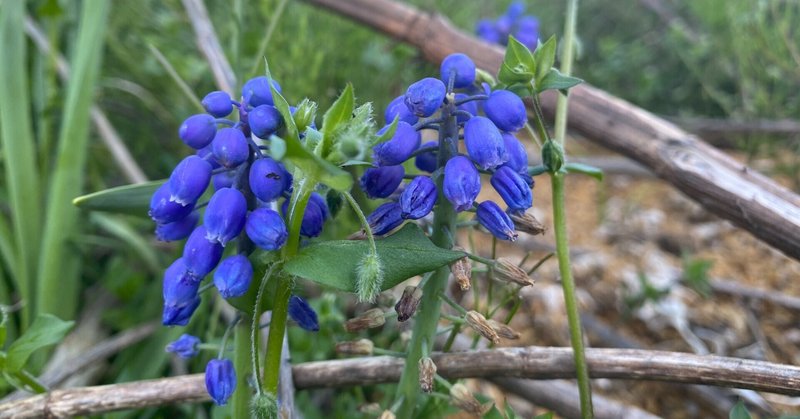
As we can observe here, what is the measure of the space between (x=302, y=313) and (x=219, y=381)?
0.19 meters

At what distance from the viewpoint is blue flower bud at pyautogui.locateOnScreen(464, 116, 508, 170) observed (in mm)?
1110

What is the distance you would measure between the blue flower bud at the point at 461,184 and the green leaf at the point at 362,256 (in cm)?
8

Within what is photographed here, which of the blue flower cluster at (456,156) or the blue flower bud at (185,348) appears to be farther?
the blue flower bud at (185,348)

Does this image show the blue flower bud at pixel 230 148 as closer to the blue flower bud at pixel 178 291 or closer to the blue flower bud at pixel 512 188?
the blue flower bud at pixel 178 291

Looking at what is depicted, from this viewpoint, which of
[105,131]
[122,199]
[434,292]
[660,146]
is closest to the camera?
[434,292]

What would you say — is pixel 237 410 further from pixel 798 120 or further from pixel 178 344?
pixel 798 120

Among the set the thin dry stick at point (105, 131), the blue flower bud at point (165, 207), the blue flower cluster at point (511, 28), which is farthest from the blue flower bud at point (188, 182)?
the blue flower cluster at point (511, 28)

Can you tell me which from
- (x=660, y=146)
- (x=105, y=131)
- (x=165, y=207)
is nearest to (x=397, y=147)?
(x=165, y=207)

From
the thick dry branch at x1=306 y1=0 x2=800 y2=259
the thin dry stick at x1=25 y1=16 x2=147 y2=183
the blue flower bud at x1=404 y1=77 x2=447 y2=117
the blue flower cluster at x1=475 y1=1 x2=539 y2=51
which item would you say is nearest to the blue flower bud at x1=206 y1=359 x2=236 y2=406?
the blue flower bud at x1=404 y1=77 x2=447 y2=117

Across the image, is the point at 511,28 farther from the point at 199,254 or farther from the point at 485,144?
the point at 199,254

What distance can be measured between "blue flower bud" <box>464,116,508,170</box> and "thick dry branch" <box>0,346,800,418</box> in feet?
1.73

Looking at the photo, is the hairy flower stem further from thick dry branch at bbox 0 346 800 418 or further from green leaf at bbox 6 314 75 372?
green leaf at bbox 6 314 75 372

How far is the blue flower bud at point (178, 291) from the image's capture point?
1.18 m

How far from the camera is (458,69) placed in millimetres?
1244
